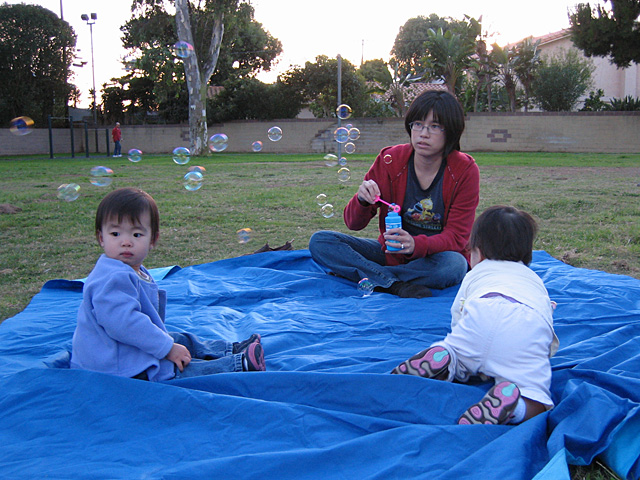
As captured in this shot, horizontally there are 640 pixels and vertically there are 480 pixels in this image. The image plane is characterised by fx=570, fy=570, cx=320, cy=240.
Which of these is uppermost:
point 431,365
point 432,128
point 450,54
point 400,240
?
point 450,54

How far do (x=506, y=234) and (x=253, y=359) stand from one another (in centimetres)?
102

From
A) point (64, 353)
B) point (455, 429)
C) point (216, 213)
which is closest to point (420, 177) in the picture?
point (455, 429)

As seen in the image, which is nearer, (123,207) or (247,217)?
(123,207)

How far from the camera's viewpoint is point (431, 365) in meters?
1.94

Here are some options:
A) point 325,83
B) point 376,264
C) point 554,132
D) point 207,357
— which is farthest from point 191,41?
point 207,357

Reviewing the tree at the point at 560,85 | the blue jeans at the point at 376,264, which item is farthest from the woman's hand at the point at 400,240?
the tree at the point at 560,85

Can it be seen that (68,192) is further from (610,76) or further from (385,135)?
(610,76)

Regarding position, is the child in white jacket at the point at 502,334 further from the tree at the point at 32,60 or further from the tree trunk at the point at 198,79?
the tree at the point at 32,60

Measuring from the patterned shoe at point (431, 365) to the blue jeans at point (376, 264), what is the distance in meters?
1.32

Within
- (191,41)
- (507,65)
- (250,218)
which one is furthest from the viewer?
(507,65)

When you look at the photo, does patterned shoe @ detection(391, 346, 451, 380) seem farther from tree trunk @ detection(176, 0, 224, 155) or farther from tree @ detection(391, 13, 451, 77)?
tree @ detection(391, 13, 451, 77)

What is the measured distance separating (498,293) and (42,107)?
90.7 ft

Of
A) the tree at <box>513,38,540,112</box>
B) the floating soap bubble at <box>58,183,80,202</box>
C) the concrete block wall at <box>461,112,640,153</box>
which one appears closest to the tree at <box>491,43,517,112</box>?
the tree at <box>513,38,540,112</box>

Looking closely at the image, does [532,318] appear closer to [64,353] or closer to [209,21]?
[64,353]
